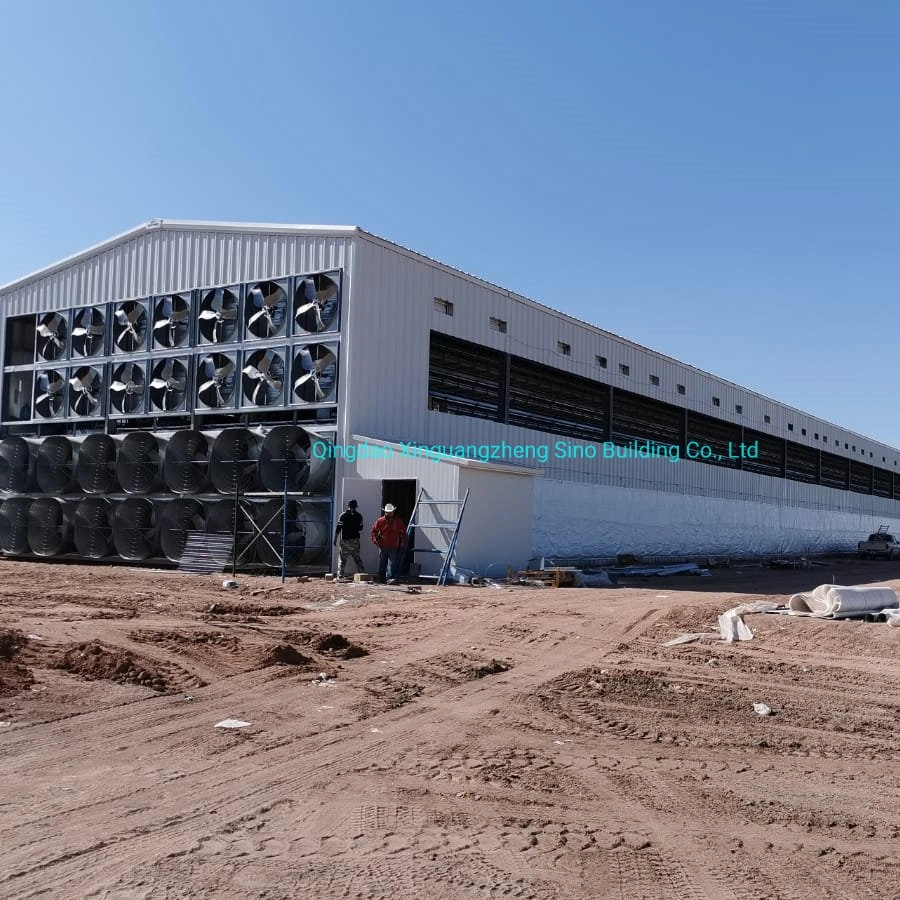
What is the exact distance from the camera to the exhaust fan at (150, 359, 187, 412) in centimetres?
2436

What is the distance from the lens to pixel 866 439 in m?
58.6

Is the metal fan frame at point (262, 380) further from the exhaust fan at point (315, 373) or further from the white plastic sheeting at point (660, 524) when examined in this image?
the white plastic sheeting at point (660, 524)

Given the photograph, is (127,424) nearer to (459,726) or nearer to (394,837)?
(459,726)

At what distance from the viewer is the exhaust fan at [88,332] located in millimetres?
26578

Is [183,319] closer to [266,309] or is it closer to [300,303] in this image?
[266,309]

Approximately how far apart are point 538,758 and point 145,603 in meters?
10.1

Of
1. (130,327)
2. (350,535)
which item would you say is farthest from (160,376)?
(350,535)

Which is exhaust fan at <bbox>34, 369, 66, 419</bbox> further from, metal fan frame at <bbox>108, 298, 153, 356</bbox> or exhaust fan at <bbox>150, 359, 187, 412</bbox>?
exhaust fan at <bbox>150, 359, 187, 412</bbox>

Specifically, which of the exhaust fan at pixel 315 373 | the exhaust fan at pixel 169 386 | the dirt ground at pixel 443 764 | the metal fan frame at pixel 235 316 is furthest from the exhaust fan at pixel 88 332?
the dirt ground at pixel 443 764

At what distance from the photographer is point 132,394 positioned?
25.4m

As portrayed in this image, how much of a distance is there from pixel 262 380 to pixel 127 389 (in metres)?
5.18

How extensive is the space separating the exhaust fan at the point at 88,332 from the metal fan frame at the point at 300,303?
750 cm

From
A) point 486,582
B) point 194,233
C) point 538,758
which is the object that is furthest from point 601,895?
point 194,233

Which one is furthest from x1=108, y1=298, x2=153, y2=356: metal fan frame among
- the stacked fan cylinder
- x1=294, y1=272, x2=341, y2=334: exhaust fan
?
x1=294, y1=272, x2=341, y2=334: exhaust fan
